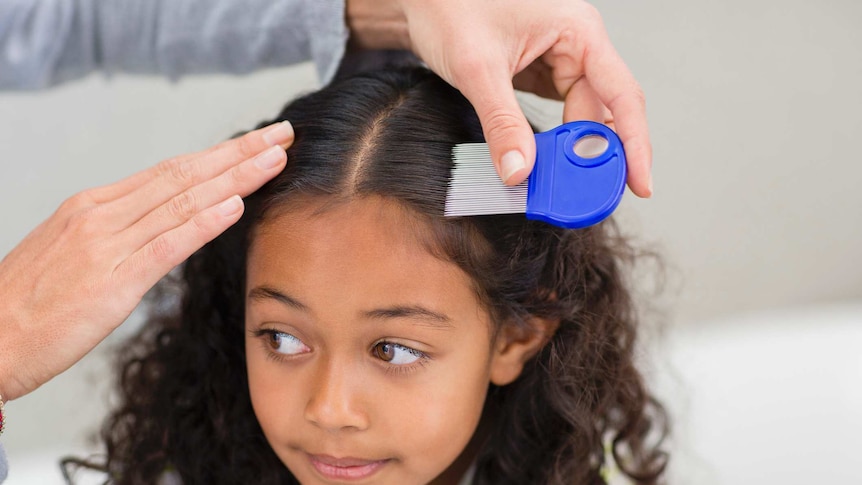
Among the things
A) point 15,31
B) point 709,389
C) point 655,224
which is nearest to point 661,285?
point 709,389

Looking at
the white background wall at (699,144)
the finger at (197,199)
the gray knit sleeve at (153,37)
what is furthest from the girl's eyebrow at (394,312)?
the white background wall at (699,144)

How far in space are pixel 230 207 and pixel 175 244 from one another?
6 cm

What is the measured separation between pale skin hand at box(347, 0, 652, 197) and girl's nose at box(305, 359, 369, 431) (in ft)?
0.85

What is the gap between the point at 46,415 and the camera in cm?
172

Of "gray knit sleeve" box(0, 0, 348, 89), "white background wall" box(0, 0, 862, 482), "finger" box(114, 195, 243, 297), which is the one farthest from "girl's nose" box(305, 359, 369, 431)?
"white background wall" box(0, 0, 862, 482)

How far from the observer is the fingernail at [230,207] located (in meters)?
0.86

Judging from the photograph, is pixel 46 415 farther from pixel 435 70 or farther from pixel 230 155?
pixel 435 70

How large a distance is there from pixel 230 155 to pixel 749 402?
0.98 meters

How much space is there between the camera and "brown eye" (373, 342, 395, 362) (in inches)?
36.0

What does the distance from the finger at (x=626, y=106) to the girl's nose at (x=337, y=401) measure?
33cm

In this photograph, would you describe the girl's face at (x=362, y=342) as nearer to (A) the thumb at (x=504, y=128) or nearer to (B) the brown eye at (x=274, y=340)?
(B) the brown eye at (x=274, y=340)

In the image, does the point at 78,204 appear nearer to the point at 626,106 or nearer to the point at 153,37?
the point at 153,37

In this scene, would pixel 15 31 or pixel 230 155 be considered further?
pixel 15 31

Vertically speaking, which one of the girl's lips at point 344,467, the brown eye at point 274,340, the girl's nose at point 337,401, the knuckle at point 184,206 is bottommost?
the girl's lips at point 344,467
